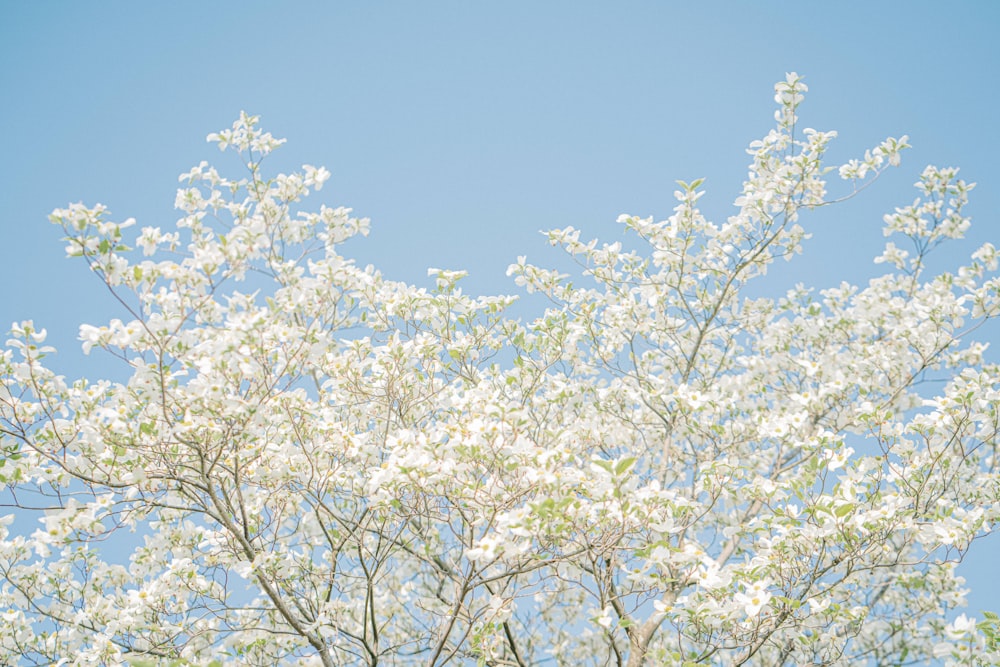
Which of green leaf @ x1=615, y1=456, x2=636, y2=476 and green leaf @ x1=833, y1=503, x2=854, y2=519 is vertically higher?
green leaf @ x1=615, y1=456, x2=636, y2=476

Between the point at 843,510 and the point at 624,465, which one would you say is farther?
the point at 843,510

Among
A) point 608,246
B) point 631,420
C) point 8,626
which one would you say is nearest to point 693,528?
point 631,420

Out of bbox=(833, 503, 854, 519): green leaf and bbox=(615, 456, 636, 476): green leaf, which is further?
bbox=(833, 503, 854, 519): green leaf

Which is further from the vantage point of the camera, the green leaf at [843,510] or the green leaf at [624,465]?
the green leaf at [843,510]

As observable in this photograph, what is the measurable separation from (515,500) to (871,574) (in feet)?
14.1

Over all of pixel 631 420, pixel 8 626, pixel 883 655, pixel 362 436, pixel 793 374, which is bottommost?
pixel 883 655

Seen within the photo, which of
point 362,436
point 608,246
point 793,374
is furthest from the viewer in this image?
point 793,374

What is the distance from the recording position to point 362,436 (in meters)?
4.02

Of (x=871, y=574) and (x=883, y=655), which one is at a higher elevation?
(x=871, y=574)

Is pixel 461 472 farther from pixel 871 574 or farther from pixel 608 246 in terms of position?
pixel 871 574

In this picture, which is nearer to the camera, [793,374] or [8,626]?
[8,626]

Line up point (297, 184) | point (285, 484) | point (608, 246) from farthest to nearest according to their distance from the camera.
→ point (608, 246)
point (297, 184)
point (285, 484)

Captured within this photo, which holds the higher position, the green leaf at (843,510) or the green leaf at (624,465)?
the green leaf at (624,465)

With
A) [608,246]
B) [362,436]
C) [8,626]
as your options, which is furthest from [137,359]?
[608,246]
